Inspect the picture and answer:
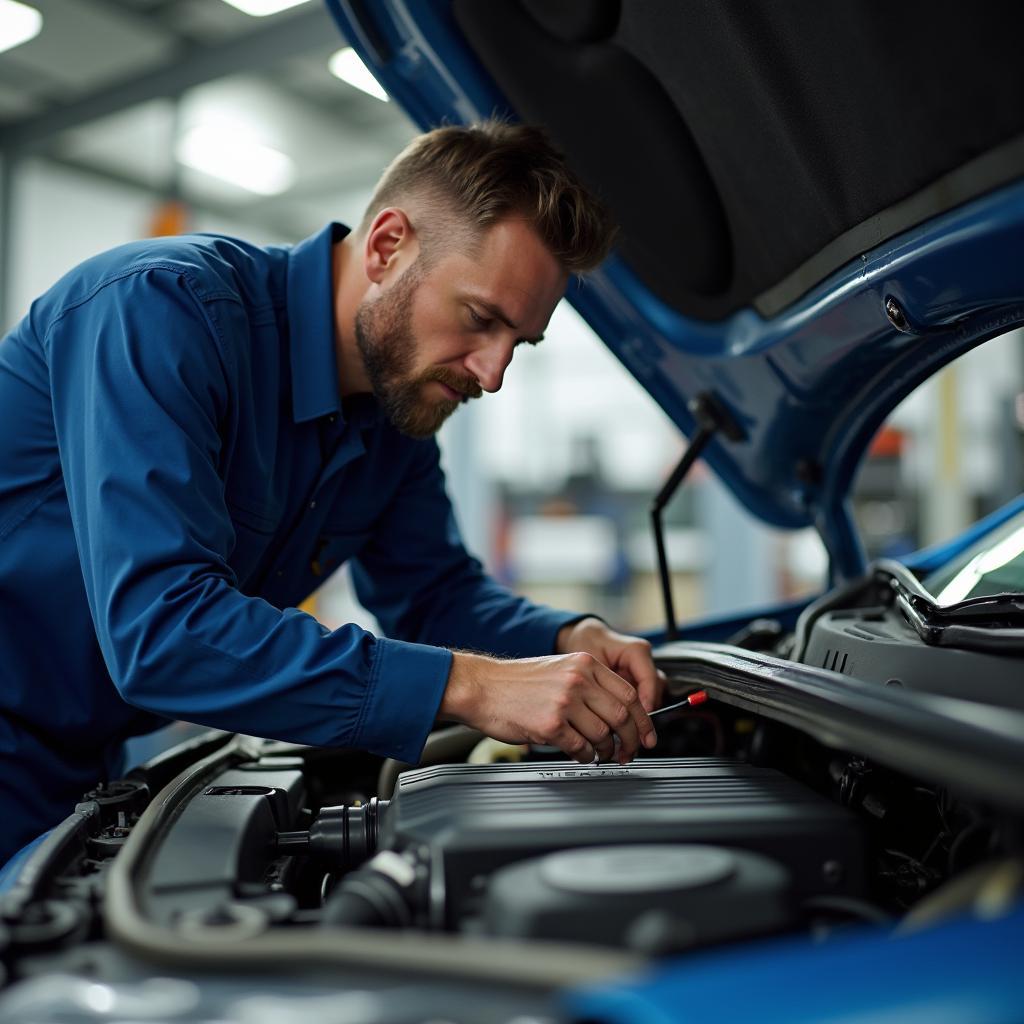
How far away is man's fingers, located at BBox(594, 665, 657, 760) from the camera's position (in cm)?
103

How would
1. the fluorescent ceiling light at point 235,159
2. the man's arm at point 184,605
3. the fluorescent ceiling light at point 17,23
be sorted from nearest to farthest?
the man's arm at point 184,605, the fluorescent ceiling light at point 17,23, the fluorescent ceiling light at point 235,159

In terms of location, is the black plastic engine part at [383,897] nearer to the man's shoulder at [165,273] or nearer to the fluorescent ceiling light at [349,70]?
the man's shoulder at [165,273]

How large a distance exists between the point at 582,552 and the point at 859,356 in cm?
677

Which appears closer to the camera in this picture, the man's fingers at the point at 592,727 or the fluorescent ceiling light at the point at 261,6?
the man's fingers at the point at 592,727

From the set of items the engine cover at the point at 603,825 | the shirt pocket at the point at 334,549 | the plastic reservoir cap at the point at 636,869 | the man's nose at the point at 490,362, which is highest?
the man's nose at the point at 490,362

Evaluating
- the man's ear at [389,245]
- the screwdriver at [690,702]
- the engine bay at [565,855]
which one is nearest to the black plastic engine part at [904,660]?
the engine bay at [565,855]

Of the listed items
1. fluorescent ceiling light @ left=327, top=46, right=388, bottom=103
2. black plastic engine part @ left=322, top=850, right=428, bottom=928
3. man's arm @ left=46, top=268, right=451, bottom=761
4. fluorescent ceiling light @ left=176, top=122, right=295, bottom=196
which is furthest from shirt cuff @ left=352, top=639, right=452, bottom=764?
fluorescent ceiling light @ left=176, top=122, right=295, bottom=196

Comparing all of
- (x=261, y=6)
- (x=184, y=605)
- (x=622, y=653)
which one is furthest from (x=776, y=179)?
(x=261, y=6)

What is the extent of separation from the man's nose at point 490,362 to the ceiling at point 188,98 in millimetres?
3218

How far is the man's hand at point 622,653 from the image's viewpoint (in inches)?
49.3

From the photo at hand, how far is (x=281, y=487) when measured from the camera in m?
1.39

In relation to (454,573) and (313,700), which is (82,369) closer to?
(313,700)

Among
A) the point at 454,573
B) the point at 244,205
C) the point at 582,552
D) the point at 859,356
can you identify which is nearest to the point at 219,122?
the point at 244,205

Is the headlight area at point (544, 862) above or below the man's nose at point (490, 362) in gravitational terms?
below
